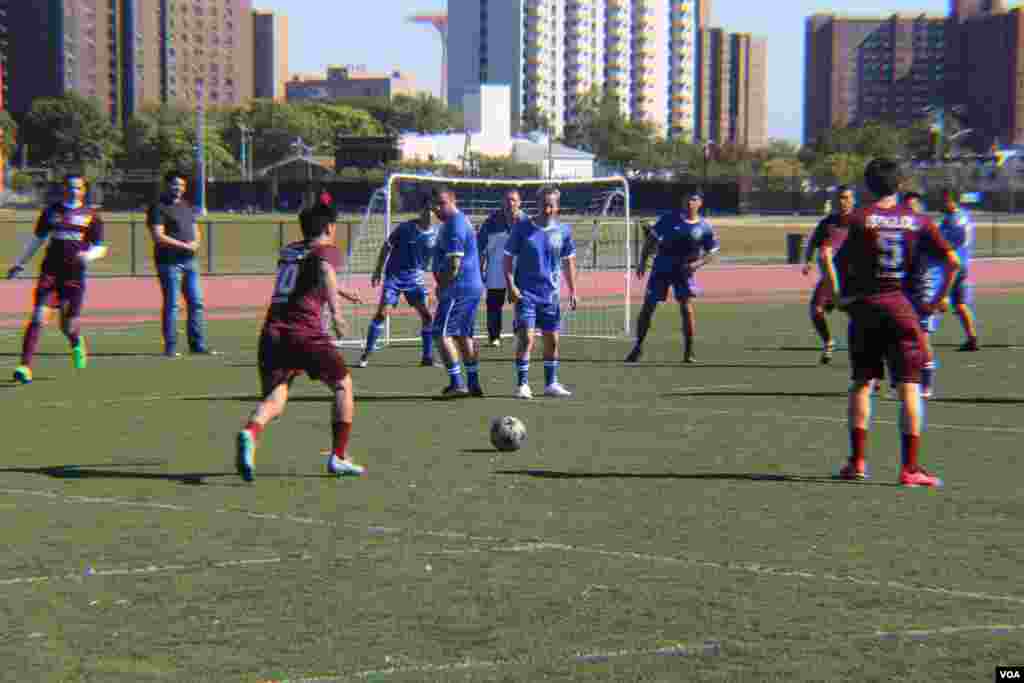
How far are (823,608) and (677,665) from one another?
109 centimetres

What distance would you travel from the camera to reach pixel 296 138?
170 metres

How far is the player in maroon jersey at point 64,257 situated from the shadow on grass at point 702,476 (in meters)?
6.91

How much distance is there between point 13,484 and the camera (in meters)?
10.0

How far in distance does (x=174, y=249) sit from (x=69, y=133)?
150 m

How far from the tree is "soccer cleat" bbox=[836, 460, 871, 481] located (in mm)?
149385

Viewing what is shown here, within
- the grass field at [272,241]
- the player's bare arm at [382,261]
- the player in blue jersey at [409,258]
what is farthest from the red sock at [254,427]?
the grass field at [272,241]

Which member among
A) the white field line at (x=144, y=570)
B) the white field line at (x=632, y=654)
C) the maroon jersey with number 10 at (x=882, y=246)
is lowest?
the white field line at (x=144, y=570)

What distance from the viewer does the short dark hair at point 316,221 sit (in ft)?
32.4

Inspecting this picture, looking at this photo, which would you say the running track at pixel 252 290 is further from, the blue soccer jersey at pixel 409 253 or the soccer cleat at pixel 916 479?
the soccer cleat at pixel 916 479

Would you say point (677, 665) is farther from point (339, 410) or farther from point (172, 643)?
point (339, 410)

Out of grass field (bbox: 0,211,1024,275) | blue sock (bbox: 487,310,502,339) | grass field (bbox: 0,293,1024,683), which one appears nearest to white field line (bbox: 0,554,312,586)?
grass field (bbox: 0,293,1024,683)

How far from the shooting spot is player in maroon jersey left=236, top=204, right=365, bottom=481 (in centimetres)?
982

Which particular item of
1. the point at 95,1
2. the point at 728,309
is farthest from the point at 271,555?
the point at 95,1

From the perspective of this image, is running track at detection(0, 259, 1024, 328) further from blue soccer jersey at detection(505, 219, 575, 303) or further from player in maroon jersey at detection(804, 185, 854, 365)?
blue soccer jersey at detection(505, 219, 575, 303)
